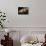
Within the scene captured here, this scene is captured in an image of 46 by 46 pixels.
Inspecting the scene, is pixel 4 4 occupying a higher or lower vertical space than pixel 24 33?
higher

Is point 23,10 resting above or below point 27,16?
above

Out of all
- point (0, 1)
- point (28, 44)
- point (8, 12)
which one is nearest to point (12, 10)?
point (8, 12)

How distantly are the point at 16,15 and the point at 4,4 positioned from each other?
1.10 ft

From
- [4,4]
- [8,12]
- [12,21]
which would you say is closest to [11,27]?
[12,21]

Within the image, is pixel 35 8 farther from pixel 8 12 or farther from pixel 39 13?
pixel 8 12

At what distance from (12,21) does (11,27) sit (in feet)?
0.41

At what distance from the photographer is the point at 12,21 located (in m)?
2.97

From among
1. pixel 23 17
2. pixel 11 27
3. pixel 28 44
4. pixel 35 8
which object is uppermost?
pixel 35 8

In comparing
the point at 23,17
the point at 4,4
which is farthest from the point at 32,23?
the point at 4,4

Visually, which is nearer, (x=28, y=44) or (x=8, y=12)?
(x=28, y=44)

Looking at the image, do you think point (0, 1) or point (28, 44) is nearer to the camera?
point (28, 44)

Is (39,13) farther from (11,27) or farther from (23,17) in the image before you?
(11,27)

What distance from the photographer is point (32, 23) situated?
116 inches

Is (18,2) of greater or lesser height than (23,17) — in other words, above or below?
above
